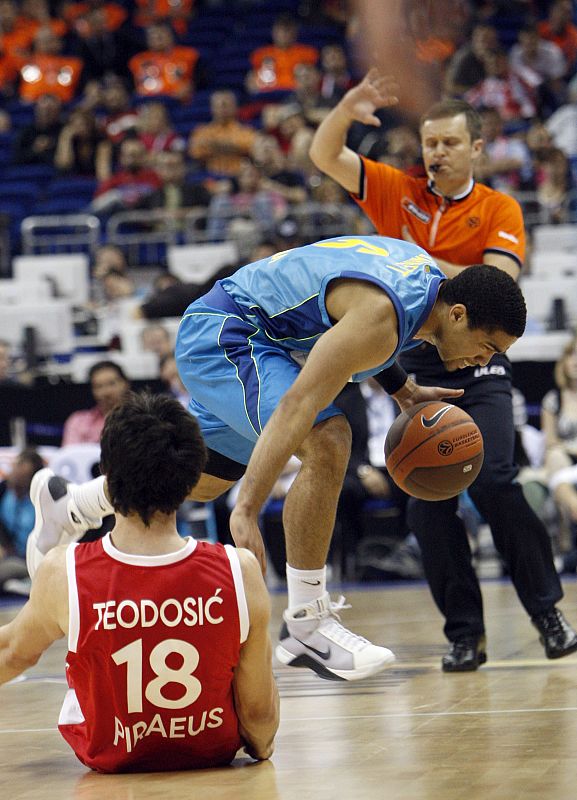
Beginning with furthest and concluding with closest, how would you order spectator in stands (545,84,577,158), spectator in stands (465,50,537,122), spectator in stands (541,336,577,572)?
spectator in stands (465,50,537,122) < spectator in stands (545,84,577,158) < spectator in stands (541,336,577,572)

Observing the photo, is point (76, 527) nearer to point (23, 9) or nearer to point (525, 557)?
point (525, 557)

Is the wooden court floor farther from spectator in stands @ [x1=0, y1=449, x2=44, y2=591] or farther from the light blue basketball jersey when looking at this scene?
spectator in stands @ [x1=0, y1=449, x2=44, y2=591]

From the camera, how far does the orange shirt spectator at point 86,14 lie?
57.6 feet

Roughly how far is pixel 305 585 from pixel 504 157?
903 centimetres

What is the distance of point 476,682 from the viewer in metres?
4.79

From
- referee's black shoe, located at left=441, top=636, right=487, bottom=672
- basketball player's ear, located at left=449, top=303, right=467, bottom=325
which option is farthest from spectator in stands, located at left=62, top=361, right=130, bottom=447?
basketball player's ear, located at left=449, top=303, right=467, bottom=325

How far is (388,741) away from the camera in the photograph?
3.77m

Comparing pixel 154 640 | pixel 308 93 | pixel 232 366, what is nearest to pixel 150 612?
pixel 154 640

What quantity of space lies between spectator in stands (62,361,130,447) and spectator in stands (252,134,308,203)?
13.7ft

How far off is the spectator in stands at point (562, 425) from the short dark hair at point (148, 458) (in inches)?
234

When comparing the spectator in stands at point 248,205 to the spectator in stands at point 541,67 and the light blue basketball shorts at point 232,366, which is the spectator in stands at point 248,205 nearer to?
the spectator in stands at point 541,67

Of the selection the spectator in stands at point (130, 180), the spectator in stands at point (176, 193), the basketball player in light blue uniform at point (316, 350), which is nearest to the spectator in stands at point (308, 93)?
the spectator in stands at point (176, 193)

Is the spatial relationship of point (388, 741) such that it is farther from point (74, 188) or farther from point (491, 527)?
point (74, 188)

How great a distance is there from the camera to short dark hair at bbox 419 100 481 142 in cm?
559
